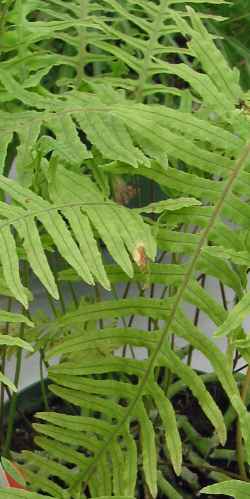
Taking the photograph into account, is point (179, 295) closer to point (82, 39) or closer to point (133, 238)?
point (133, 238)

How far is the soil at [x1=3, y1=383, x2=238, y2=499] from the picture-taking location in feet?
2.37

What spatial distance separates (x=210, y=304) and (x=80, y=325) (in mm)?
231

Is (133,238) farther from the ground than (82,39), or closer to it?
closer to it

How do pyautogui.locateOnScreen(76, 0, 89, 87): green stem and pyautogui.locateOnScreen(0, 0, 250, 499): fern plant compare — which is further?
pyautogui.locateOnScreen(76, 0, 89, 87): green stem

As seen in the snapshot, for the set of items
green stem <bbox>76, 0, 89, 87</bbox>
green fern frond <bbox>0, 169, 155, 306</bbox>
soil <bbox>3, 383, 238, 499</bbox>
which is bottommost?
soil <bbox>3, 383, 238, 499</bbox>

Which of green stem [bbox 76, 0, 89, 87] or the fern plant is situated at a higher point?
green stem [bbox 76, 0, 89, 87]

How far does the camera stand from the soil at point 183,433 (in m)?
0.72

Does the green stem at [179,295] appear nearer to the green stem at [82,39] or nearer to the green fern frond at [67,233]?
the green fern frond at [67,233]

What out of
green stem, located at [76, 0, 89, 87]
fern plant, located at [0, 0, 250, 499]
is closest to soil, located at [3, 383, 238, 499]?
fern plant, located at [0, 0, 250, 499]

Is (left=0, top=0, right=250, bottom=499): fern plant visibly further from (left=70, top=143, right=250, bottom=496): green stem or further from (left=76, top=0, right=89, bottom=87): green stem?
(left=76, top=0, right=89, bottom=87): green stem

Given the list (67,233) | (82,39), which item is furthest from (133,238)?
(82,39)

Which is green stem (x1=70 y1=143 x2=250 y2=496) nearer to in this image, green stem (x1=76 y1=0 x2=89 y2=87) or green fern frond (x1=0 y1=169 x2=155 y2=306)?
green fern frond (x1=0 y1=169 x2=155 y2=306)

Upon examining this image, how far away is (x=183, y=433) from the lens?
0.78 meters

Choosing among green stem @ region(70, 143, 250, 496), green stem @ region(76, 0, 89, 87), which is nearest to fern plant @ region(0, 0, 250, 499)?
green stem @ region(70, 143, 250, 496)
